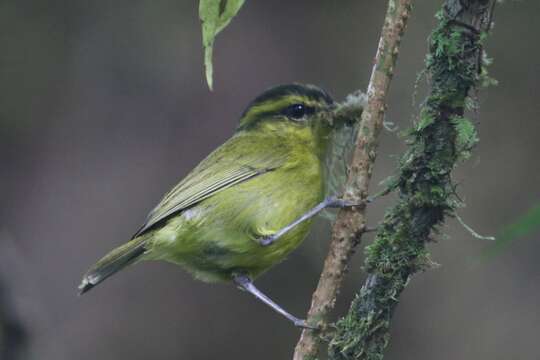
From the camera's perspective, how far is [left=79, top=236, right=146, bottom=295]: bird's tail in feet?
15.5

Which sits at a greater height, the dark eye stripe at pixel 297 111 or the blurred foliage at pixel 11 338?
the dark eye stripe at pixel 297 111

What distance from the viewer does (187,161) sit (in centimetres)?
731

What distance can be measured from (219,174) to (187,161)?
2.22m

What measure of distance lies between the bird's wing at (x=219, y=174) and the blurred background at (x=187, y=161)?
78.5 inches

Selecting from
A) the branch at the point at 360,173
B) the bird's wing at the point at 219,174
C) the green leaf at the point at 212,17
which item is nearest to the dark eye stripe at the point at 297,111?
the bird's wing at the point at 219,174

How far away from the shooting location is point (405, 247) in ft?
10.4

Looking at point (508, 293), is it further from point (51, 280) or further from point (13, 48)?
point (13, 48)

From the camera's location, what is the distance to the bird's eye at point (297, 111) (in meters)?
5.08

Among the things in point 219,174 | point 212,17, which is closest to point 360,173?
point 212,17

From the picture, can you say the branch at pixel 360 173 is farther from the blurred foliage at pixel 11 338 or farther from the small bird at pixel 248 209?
the blurred foliage at pixel 11 338

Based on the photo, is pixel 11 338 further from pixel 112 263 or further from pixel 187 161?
pixel 187 161

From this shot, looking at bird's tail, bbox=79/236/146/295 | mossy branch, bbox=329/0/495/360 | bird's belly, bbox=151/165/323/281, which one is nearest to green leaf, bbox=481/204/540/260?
mossy branch, bbox=329/0/495/360

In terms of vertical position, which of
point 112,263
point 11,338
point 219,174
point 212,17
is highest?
point 212,17

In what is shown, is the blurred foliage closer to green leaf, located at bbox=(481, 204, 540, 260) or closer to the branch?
the branch
